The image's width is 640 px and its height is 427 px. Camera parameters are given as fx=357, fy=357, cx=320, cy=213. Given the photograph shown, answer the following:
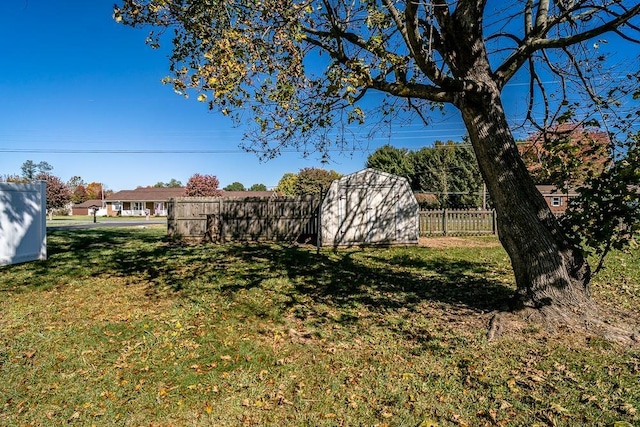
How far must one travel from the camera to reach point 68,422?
2.81 m

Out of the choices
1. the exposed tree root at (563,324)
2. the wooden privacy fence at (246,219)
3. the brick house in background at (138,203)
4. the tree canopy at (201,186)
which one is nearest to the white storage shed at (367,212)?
the wooden privacy fence at (246,219)

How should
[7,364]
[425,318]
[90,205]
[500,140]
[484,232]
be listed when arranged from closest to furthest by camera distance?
[7,364] < [500,140] < [425,318] < [484,232] < [90,205]

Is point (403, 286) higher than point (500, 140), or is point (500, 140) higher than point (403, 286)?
point (500, 140)

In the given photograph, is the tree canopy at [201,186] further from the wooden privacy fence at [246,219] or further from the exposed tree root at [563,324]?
the exposed tree root at [563,324]

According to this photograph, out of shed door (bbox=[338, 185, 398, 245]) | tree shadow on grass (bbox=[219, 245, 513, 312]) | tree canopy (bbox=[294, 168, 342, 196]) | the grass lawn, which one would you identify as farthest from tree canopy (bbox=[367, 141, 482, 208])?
the grass lawn

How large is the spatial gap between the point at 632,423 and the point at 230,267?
786 cm

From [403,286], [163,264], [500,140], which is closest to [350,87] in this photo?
[500,140]

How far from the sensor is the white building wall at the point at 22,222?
351 inches

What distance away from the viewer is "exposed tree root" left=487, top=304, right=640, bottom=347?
4.27 m

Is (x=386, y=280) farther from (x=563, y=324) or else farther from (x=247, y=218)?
(x=247, y=218)

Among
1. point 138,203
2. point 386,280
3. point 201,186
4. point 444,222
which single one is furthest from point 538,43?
point 138,203

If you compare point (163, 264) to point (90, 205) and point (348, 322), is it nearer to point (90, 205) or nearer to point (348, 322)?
point (348, 322)

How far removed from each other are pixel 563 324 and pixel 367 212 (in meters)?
9.47

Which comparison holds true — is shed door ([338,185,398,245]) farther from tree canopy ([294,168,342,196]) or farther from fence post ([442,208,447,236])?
tree canopy ([294,168,342,196])
